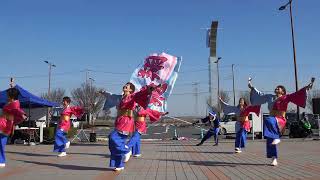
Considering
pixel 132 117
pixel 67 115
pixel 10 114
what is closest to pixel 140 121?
pixel 67 115

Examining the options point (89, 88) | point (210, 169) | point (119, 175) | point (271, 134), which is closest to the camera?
point (119, 175)

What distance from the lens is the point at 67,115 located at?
626 inches

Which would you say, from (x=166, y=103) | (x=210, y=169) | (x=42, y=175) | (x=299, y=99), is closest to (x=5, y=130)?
(x=42, y=175)

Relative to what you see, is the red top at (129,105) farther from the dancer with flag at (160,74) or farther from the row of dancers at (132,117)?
Result: the dancer with flag at (160,74)

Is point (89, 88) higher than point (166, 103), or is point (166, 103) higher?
point (89, 88)

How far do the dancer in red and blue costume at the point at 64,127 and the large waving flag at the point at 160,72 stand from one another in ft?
13.5

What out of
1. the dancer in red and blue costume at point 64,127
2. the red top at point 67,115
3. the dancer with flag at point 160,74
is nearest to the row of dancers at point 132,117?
the dancer in red and blue costume at point 64,127

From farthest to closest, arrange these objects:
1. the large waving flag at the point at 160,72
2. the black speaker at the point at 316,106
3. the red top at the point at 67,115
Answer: the black speaker at the point at 316,106 → the large waving flag at the point at 160,72 → the red top at the point at 67,115

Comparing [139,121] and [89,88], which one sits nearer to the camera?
→ [139,121]

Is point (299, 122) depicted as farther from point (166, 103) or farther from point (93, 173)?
point (93, 173)

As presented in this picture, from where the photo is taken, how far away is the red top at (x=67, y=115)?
15758mm

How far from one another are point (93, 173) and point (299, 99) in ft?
18.3

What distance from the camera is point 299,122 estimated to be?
28.3 meters

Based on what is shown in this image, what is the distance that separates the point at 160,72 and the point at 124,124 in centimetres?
955
